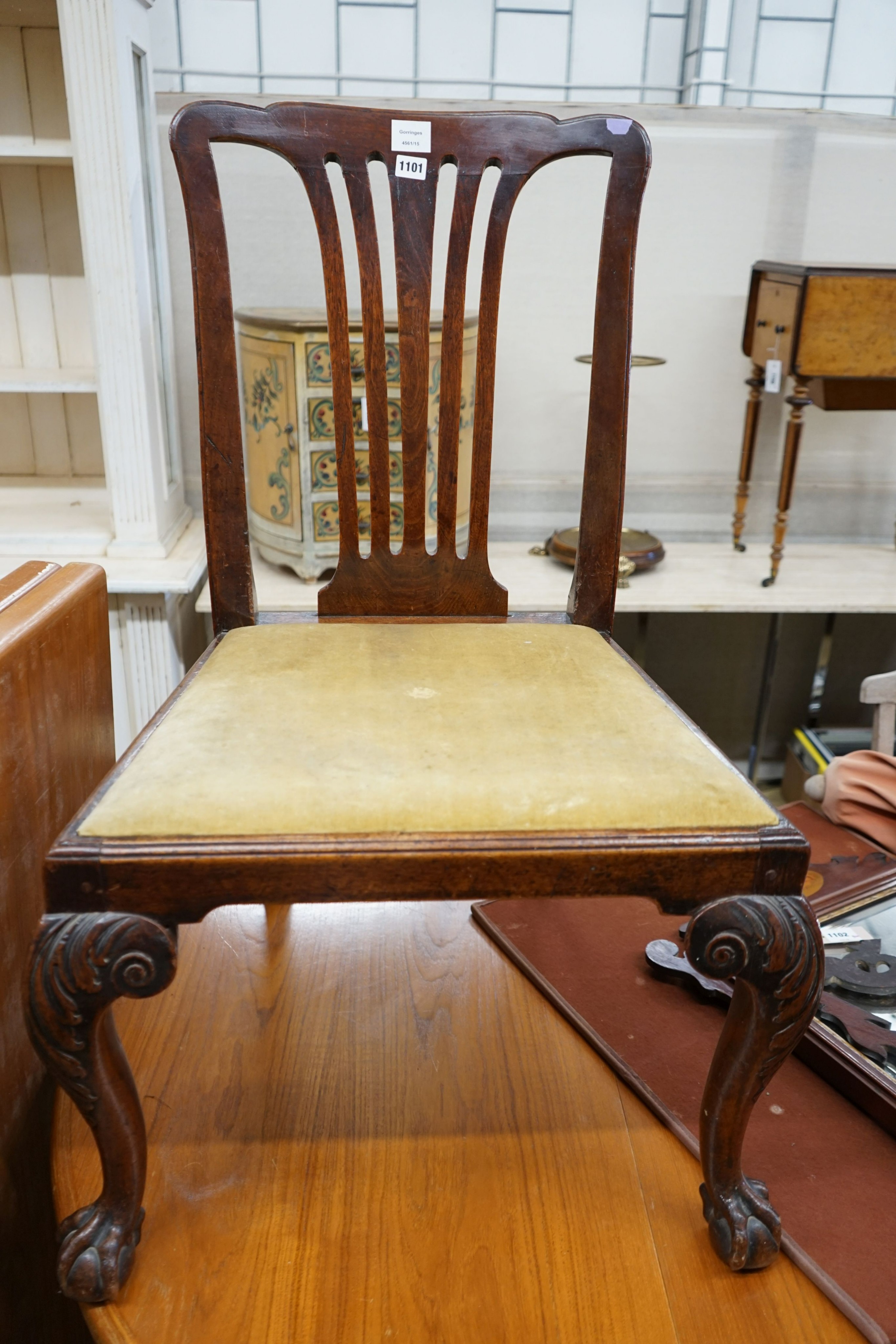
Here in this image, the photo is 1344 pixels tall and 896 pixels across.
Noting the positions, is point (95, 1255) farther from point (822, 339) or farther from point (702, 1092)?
point (822, 339)

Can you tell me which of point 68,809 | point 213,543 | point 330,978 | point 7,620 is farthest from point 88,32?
point 330,978

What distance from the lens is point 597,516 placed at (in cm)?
109

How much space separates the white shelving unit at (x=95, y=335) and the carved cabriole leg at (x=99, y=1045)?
1.04 m

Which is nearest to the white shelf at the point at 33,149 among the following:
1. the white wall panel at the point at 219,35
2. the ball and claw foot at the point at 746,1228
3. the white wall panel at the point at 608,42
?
the white wall panel at the point at 219,35

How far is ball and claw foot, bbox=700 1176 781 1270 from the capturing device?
0.77 m

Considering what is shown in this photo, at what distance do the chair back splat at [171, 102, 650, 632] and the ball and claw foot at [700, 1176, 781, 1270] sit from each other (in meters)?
0.57

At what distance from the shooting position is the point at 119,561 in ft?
5.69

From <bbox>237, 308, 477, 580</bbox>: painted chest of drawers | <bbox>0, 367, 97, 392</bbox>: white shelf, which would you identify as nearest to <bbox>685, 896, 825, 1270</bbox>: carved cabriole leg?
<bbox>237, 308, 477, 580</bbox>: painted chest of drawers

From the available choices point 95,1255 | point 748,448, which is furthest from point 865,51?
point 95,1255

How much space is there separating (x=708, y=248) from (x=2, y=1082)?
1903 millimetres

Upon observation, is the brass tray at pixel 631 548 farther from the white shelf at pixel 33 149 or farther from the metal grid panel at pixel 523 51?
the white shelf at pixel 33 149

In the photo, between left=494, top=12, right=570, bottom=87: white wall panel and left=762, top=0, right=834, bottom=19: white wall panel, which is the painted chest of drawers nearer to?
left=494, top=12, right=570, bottom=87: white wall panel

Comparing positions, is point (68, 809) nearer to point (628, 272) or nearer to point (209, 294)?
point (209, 294)

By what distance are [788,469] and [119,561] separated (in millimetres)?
1215
